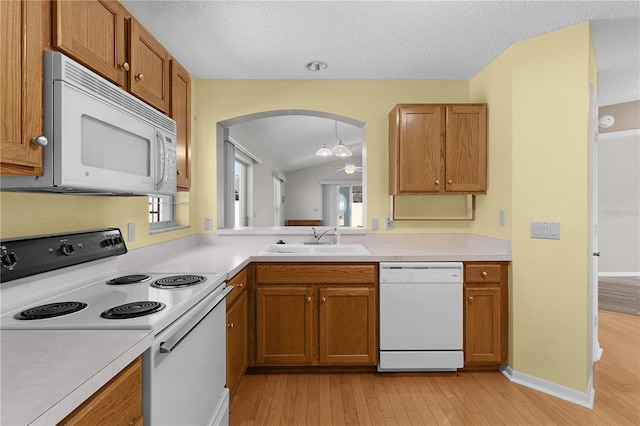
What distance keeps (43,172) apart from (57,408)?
2.40ft

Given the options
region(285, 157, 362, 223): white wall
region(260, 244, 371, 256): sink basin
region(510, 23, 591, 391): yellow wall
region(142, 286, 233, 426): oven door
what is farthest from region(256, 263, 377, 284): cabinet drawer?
region(285, 157, 362, 223): white wall

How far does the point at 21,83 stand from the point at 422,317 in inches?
92.7

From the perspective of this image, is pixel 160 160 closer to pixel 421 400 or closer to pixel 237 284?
pixel 237 284

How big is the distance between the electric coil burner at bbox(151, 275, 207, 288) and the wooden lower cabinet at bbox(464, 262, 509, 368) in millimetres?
1801

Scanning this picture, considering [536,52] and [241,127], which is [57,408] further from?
[241,127]

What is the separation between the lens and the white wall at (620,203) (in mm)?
4711

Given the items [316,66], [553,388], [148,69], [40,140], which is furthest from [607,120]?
[40,140]

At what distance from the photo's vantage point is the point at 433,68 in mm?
2670

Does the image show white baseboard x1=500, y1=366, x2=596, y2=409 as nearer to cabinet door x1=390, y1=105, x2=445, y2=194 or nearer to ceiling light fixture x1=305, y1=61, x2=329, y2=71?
cabinet door x1=390, y1=105, x2=445, y2=194

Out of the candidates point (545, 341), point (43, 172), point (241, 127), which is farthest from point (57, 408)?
point (241, 127)

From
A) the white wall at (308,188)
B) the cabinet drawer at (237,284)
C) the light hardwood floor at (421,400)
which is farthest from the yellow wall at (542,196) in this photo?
the white wall at (308,188)

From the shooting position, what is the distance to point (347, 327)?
2303 mm

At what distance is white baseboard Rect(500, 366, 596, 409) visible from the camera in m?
2.03

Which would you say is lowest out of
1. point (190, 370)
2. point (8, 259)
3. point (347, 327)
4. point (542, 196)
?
point (347, 327)
